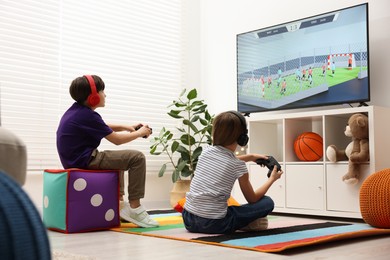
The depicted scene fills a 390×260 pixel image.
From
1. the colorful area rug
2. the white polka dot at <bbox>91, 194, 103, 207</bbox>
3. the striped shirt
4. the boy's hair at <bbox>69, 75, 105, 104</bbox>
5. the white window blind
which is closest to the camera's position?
the colorful area rug

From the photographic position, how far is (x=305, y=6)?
4176 millimetres

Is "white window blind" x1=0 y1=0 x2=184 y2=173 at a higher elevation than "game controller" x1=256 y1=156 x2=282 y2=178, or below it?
higher

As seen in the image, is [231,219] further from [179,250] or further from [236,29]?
[236,29]

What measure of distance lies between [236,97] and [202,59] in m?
0.65

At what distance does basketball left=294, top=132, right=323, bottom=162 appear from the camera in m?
3.61

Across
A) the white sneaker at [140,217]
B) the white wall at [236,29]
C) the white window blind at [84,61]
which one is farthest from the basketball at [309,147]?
the white window blind at [84,61]

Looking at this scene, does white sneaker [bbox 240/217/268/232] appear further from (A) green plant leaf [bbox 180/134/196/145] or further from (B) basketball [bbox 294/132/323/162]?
(A) green plant leaf [bbox 180/134/196/145]

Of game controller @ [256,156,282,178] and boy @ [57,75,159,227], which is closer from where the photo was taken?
game controller @ [256,156,282,178]

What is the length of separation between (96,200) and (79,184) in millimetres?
137

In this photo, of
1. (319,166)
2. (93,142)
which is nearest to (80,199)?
(93,142)

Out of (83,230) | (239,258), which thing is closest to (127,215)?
(83,230)

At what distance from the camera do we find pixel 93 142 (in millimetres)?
2852

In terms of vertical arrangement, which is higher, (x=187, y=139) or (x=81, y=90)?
(x=81, y=90)

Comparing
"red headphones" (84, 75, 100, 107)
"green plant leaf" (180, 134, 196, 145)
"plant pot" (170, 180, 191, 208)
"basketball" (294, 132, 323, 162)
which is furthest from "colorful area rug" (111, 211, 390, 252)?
"green plant leaf" (180, 134, 196, 145)
